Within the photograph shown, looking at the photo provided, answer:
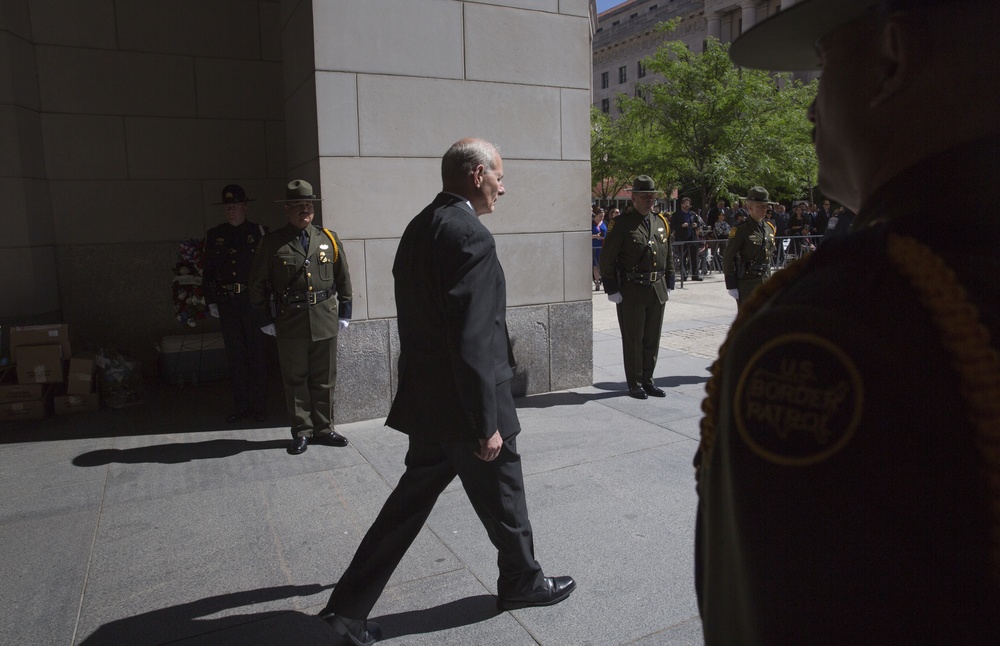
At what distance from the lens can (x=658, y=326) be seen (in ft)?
23.4

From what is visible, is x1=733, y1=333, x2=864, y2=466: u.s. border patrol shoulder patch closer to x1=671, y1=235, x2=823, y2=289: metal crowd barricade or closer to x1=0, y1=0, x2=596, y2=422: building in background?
x1=0, y1=0, x2=596, y2=422: building in background

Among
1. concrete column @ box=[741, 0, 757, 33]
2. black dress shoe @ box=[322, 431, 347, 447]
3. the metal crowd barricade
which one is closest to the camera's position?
black dress shoe @ box=[322, 431, 347, 447]

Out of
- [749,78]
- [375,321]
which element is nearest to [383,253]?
[375,321]

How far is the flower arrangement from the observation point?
7.22m

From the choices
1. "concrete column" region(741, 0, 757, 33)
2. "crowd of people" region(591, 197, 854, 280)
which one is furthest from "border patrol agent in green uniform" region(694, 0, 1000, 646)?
"concrete column" region(741, 0, 757, 33)

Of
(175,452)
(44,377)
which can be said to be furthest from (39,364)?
(175,452)

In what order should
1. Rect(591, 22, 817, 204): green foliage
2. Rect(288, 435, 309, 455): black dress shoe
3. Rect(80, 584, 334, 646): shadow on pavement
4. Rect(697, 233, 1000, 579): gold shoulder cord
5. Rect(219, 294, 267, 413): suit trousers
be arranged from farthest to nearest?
1. Rect(591, 22, 817, 204): green foliage
2. Rect(219, 294, 267, 413): suit trousers
3. Rect(288, 435, 309, 455): black dress shoe
4. Rect(80, 584, 334, 646): shadow on pavement
5. Rect(697, 233, 1000, 579): gold shoulder cord

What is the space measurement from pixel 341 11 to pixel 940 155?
5887 millimetres

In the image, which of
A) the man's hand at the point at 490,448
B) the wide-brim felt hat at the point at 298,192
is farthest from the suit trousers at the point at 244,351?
the man's hand at the point at 490,448

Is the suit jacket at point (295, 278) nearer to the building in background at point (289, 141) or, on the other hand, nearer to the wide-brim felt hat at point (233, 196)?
the building in background at point (289, 141)

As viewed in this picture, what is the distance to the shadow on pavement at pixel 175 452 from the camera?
543 cm

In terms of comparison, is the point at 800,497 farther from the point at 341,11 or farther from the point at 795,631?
the point at 341,11

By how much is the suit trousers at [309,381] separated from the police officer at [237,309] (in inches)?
33.4

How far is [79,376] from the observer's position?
22.3ft
